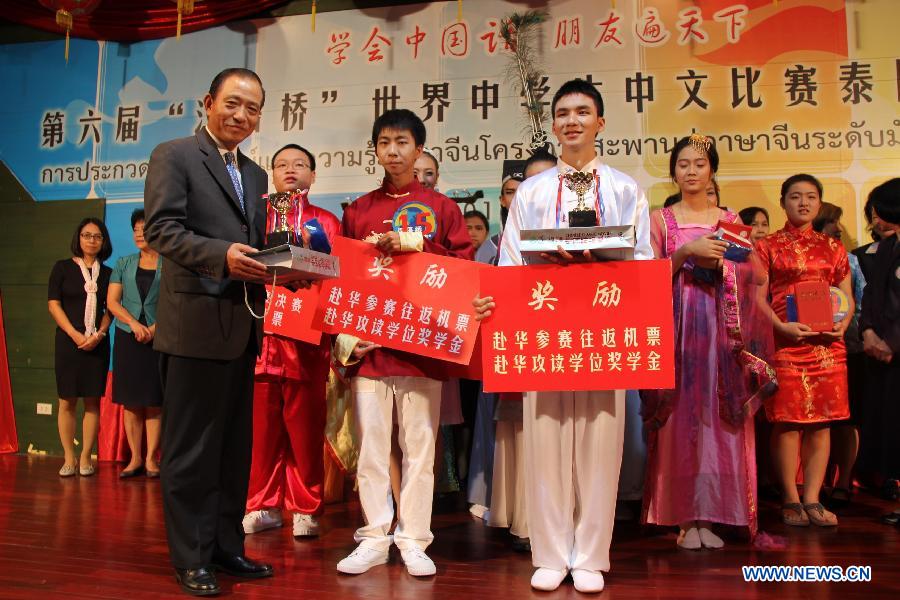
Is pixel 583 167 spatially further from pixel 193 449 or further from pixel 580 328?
pixel 193 449

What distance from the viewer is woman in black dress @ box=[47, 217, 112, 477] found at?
498 cm

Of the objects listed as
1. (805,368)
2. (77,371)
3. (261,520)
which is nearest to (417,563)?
(261,520)

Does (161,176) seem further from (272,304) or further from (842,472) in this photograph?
(842,472)

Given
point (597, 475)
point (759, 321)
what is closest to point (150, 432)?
point (597, 475)

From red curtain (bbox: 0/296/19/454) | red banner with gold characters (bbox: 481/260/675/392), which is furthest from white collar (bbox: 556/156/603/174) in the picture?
red curtain (bbox: 0/296/19/454)

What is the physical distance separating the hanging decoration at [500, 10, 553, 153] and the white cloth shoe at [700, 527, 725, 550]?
303cm

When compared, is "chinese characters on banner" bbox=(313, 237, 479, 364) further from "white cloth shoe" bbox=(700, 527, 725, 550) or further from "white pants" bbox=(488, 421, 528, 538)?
"white cloth shoe" bbox=(700, 527, 725, 550)

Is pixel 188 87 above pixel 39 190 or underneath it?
above

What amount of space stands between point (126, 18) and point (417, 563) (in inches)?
207

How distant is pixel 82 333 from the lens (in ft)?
16.6

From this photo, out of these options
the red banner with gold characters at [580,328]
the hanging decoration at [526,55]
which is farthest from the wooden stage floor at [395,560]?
the hanging decoration at [526,55]

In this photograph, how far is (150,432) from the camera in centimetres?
496

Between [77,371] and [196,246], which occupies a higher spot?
[196,246]

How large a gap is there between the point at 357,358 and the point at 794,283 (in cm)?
242
